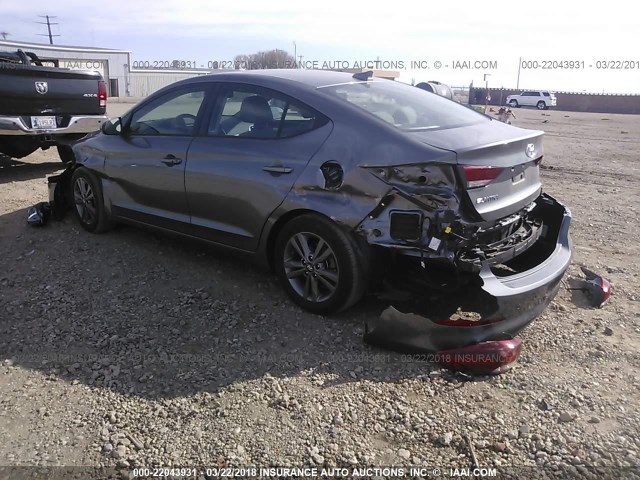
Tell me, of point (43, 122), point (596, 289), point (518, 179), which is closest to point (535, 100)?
point (43, 122)

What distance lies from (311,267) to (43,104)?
5.85 m

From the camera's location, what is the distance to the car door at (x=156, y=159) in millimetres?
4578

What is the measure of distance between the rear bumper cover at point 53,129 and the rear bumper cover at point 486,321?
6169mm

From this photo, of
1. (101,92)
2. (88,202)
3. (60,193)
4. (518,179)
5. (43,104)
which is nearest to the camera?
(518,179)

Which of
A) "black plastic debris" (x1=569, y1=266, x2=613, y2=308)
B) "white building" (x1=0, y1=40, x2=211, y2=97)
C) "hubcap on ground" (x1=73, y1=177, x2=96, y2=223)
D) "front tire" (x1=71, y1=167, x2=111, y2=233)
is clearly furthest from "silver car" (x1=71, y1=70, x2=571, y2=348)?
"white building" (x1=0, y1=40, x2=211, y2=97)

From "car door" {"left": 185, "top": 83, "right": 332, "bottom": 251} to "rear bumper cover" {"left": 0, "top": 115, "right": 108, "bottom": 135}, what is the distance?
14.3 feet

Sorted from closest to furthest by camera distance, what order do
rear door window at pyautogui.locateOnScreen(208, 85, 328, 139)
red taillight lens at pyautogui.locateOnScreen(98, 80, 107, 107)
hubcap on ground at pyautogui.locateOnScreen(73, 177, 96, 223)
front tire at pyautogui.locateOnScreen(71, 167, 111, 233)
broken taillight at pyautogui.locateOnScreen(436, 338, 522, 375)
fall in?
broken taillight at pyautogui.locateOnScreen(436, 338, 522, 375) < rear door window at pyautogui.locateOnScreen(208, 85, 328, 139) < front tire at pyautogui.locateOnScreen(71, 167, 111, 233) < hubcap on ground at pyautogui.locateOnScreen(73, 177, 96, 223) < red taillight lens at pyautogui.locateOnScreen(98, 80, 107, 107)

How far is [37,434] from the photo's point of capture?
2836 mm

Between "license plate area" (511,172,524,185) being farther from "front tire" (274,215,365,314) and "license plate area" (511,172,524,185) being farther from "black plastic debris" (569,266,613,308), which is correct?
"black plastic debris" (569,266,613,308)

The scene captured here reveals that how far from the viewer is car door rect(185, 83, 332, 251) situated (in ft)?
12.7

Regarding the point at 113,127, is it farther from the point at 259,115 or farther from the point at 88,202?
the point at 259,115

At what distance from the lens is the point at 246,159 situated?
4.10 m

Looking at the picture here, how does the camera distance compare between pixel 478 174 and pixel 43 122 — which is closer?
pixel 478 174

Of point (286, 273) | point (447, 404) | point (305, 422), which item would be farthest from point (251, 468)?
point (286, 273)
